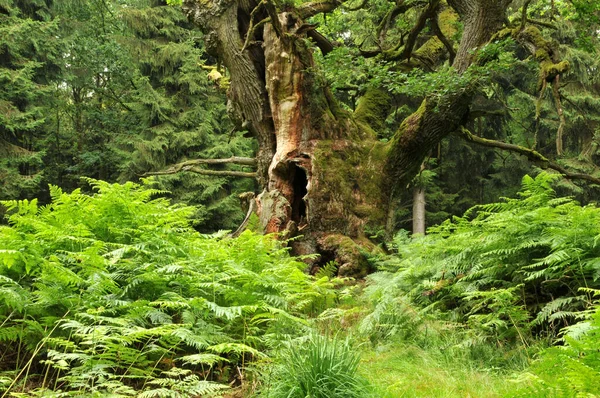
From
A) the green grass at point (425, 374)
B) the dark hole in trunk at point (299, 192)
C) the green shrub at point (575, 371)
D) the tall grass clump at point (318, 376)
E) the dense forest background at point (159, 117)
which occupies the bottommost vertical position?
the green grass at point (425, 374)

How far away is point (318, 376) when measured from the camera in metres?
2.47

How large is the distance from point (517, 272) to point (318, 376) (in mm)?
2366

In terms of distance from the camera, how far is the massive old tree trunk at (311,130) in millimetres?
7816

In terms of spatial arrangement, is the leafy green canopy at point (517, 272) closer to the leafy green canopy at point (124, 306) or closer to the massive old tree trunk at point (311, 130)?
the leafy green canopy at point (124, 306)

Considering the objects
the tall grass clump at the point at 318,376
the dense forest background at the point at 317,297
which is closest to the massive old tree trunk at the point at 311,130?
the dense forest background at the point at 317,297

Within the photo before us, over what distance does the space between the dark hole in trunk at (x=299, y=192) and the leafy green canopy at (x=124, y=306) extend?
380 centimetres

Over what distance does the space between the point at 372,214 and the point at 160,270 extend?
5.45 metres

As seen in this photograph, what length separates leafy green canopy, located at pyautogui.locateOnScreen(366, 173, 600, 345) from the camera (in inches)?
140

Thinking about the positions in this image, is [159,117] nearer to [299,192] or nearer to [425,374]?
[299,192]

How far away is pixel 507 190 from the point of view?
2059 centimetres

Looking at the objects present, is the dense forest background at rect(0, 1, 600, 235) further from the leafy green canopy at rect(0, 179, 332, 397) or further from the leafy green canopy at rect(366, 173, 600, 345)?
the leafy green canopy at rect(0, 179, 332, 397)

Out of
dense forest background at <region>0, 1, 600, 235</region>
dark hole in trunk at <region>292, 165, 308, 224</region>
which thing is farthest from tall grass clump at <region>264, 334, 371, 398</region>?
dense forest background at <region>0, 1, 600, 235</region>

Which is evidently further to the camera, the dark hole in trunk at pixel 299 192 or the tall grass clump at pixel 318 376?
the dark hole in trunk at pixel 299 192

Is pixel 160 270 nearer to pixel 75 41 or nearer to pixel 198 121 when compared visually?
pixel 198 121
